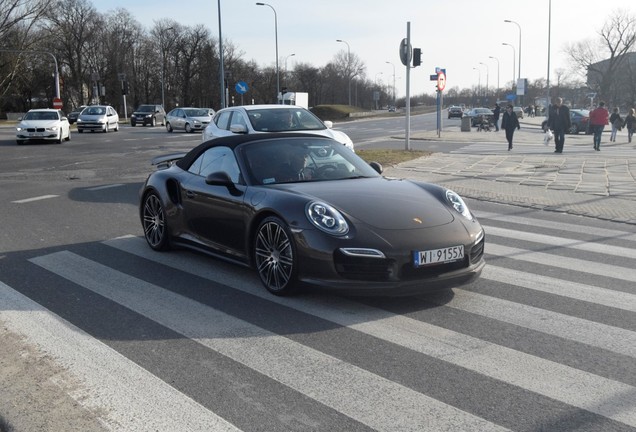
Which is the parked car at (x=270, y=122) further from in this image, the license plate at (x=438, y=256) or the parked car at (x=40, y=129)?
the parked car at (x=40, y=129)

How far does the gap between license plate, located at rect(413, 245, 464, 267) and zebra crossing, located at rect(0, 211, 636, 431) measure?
1.30 feet

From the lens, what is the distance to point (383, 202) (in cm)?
608

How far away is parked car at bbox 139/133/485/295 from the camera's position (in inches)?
218

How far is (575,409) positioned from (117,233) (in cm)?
689

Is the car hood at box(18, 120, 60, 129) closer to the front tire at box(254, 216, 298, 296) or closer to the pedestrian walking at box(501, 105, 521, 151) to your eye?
the pedestrian walking at box(501, 105, 521, 151)

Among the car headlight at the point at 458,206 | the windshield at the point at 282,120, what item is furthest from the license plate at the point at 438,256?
the windshield at the point at 282,120

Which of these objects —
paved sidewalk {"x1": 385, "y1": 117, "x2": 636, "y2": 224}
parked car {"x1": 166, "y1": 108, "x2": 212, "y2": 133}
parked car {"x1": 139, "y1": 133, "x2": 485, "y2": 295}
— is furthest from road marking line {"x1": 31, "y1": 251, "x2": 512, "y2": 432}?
parked car {"x1": 166, "y1": 108, "x2": 212, "y2": 133}

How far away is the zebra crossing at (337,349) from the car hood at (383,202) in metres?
0.68

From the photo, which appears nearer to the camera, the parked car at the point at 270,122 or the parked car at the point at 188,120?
the parked car at the point at 270,122

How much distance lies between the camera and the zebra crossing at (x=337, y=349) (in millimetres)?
3738

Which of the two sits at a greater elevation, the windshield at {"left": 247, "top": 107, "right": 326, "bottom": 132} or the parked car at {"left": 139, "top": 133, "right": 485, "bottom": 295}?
the windshield at {"left": 247, "top": 107, "right": 326, "bottom": 132}

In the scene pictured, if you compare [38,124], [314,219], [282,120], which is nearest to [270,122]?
[282,120]

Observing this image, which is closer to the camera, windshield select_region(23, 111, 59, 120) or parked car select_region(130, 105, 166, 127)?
windshield select_region(23, 111, 59, 120)

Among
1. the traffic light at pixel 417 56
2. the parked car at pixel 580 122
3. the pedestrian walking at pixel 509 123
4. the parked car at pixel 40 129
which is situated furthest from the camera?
the parked car at pixel 580 122
